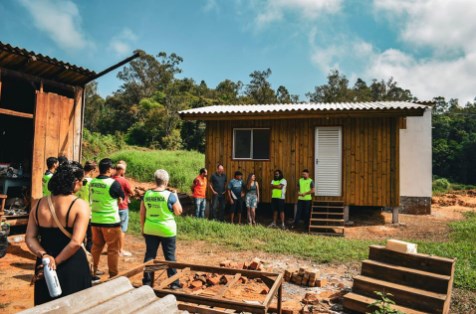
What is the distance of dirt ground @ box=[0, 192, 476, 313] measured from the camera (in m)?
5.20

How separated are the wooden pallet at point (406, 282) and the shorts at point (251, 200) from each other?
17.9 feet

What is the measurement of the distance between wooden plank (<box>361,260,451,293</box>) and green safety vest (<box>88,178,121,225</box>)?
4.02 m

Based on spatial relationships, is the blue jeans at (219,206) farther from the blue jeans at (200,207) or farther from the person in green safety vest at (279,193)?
the person in green safety vest at (279,193)

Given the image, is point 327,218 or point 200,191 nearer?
point 327,218

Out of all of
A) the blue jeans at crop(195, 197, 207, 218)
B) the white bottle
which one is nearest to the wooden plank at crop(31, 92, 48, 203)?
the blue jeans at crop(195, 197, 207, 218)

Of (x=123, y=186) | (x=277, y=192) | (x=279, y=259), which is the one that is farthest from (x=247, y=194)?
(x=123, y=186)

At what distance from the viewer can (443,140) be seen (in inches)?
1163

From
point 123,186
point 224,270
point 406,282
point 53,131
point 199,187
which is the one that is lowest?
point 406,282

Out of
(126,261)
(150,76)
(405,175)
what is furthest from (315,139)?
(150,76)

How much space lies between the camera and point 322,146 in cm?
1140

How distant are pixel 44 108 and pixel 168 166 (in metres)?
11.8

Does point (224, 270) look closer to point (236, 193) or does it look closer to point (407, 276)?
point (407, 276)

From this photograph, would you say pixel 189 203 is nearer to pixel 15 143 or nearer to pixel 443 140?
pixel 15 143

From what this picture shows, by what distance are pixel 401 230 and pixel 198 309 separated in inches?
343
